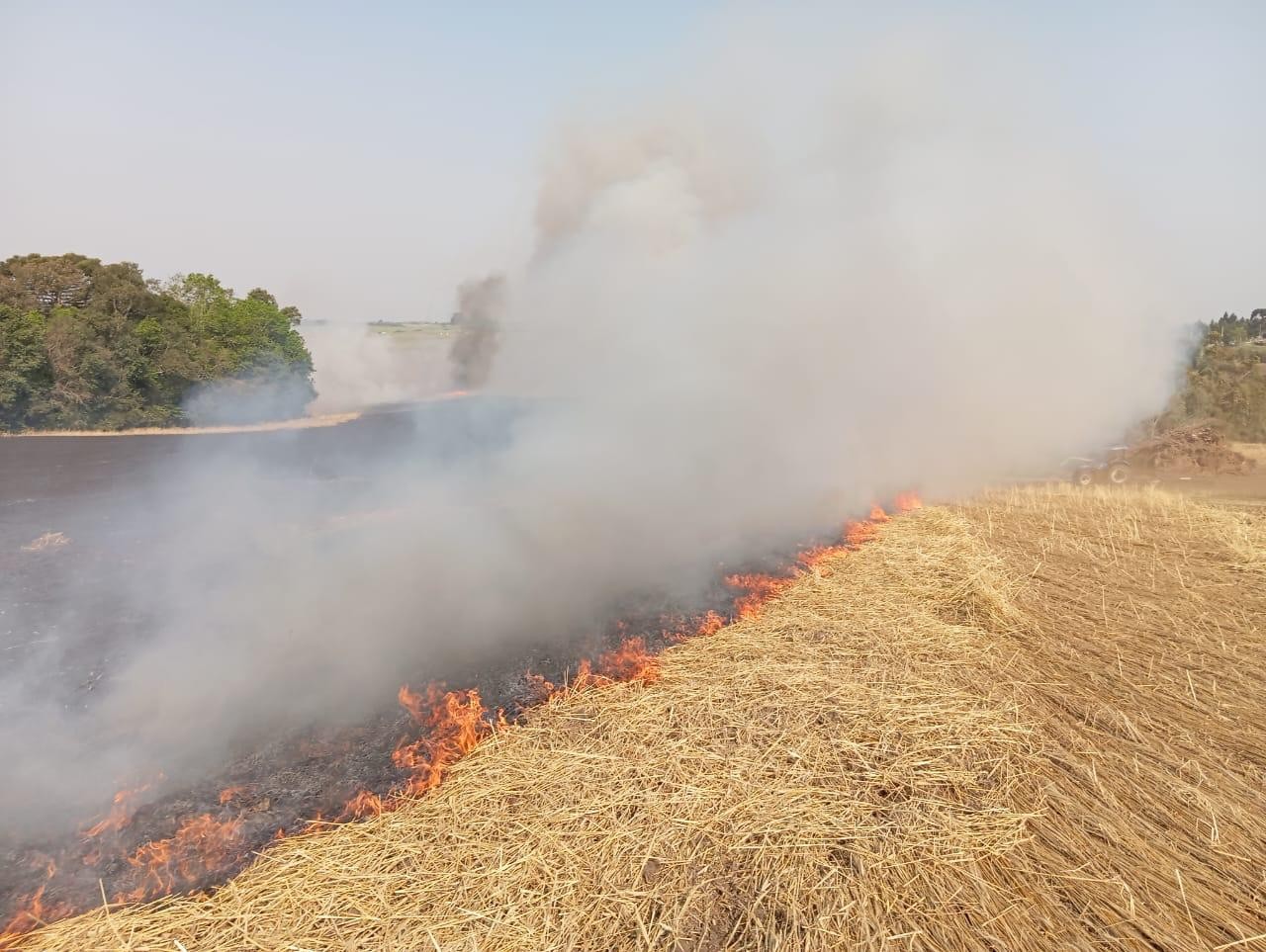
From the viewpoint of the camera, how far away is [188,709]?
490 cm

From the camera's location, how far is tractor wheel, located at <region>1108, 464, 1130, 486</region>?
14.2 m

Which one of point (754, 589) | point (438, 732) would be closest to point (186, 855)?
point (438, 732)

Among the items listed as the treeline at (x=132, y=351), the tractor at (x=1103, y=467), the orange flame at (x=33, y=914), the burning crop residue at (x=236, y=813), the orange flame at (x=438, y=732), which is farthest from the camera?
the treeline at (x=132, y=351)

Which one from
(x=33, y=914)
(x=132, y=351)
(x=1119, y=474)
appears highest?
(x=132, y=351)

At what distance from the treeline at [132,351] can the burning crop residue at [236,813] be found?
991 inches

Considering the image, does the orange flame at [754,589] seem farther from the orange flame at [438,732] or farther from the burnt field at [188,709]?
the orange flame at [438,732]

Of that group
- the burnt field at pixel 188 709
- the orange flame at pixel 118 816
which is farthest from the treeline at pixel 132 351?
the orange flame at pixel 118 816

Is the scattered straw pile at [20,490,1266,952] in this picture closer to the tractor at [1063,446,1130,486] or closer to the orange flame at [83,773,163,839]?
the orange flame at [83,773,163,839]

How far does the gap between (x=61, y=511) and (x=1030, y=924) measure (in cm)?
1451

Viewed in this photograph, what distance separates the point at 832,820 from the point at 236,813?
11.9 ft

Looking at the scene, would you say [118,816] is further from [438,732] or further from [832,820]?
[832,820]

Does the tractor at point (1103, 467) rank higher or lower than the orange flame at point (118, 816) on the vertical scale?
higher

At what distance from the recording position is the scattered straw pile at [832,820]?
112 inches

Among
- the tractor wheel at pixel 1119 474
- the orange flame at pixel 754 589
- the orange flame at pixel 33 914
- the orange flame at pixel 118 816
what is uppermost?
the tractor wheel at pixel 1119 474
